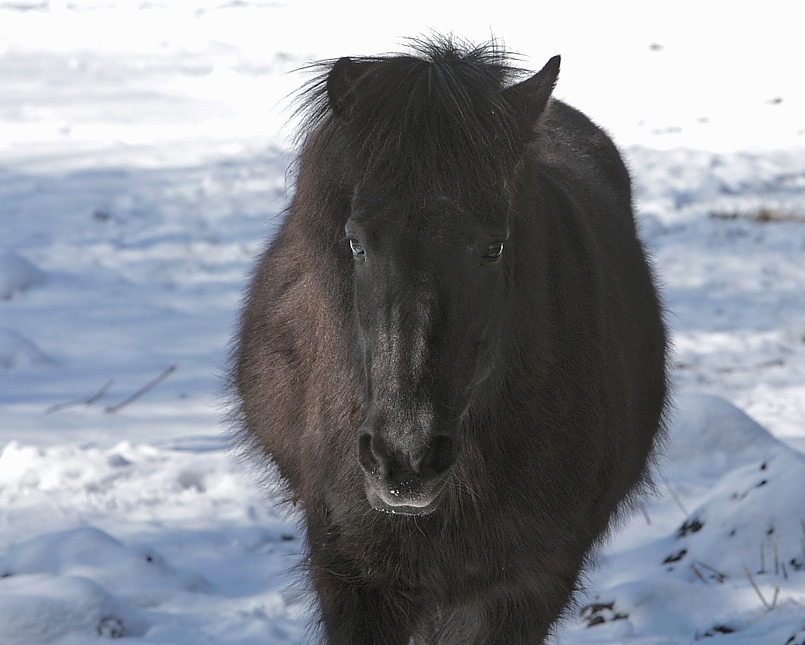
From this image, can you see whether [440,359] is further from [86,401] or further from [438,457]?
[86,401]

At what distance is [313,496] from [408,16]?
1438 cm

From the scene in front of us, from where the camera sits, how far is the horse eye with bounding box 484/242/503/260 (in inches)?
80.8

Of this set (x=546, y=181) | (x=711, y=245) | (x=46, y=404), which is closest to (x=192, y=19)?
(x=711, y=245)

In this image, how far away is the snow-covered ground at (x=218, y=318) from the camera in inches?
134

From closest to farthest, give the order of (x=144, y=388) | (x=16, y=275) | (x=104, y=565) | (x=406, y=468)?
(x=406, y=468), (x=104, y=565), (x=144, y=388), (x=16, y=275)

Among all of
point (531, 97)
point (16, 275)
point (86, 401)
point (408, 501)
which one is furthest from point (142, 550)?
point (16, 275)

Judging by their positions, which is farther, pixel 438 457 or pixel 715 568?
pixel 715 568

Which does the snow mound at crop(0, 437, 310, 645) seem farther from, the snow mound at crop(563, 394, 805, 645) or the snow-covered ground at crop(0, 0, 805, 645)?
the snow mound at crop(563, 394, 805, 645)

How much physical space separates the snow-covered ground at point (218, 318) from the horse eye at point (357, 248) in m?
1.48

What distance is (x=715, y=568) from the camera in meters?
3.62

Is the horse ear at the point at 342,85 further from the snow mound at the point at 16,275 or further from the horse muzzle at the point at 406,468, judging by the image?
the snow mound at the point at 16,275

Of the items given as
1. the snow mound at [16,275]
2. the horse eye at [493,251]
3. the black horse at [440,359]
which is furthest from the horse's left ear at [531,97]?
the snow mound at [16,275]

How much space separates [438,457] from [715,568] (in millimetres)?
2228

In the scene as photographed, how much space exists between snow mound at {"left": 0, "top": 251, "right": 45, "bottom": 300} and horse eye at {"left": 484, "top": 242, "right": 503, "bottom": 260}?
501 cm
